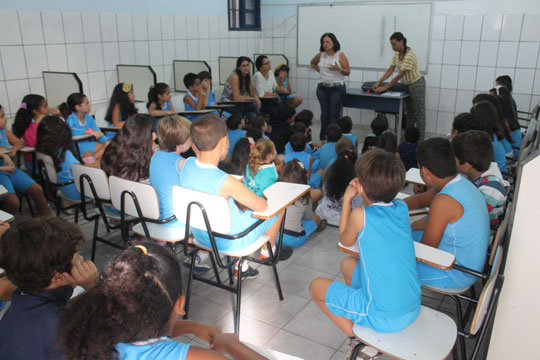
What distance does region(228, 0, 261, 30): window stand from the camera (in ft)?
22.1

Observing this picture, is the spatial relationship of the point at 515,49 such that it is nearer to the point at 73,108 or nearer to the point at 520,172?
the point at 520,172

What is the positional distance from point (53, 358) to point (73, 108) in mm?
3205

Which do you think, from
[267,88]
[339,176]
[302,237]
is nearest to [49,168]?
[302,237]

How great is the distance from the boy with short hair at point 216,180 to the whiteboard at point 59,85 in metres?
2.70

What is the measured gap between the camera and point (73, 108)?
12.6 ft

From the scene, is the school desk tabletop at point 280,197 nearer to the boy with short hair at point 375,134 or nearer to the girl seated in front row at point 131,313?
the girl seated in front row at point 131,313

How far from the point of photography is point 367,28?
20.6 feet

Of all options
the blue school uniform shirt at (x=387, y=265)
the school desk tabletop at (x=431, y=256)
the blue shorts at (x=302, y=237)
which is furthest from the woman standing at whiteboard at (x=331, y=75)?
the blue school uniform shirt at (x=387, y=265)

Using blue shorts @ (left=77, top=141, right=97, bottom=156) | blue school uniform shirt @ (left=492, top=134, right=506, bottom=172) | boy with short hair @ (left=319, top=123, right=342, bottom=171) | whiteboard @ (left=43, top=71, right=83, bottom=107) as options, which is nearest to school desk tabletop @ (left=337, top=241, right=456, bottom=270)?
blue school uniform shirt @ (left=492, top=134, right=506, bottom=172)

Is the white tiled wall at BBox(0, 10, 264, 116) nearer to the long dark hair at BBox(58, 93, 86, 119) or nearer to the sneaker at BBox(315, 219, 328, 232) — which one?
the long dark hair at BBox(58, 93, 86, 119)

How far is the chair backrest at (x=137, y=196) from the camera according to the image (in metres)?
2.18

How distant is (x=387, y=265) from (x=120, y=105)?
12.0 ft

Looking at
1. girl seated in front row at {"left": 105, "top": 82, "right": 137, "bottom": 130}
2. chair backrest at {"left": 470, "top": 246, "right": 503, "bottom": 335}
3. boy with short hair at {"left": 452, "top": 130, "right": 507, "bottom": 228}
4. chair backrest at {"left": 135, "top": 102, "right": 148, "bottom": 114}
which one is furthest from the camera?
chair backrest at {"left": 135, "top": 102, "right": 148, "bottom": 114}

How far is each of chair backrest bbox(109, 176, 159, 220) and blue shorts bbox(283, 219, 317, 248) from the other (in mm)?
1016
